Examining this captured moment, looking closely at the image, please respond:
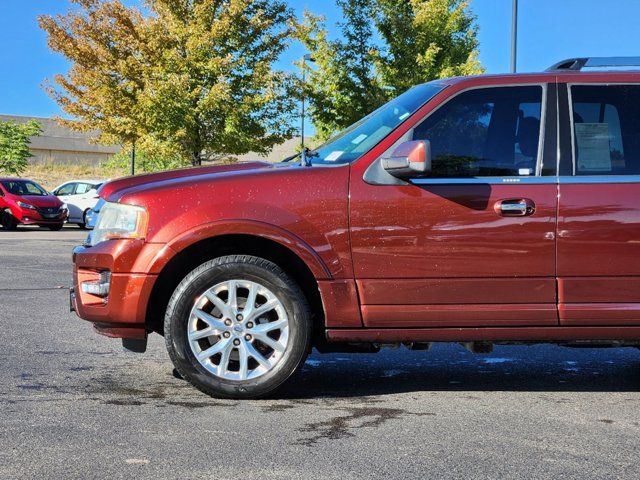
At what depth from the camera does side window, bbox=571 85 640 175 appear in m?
5.18

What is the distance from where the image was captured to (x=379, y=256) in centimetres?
502

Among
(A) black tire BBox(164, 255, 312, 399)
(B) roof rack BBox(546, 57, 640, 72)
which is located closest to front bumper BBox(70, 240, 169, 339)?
(A) black tire BBox(164, 255, 312, 399)

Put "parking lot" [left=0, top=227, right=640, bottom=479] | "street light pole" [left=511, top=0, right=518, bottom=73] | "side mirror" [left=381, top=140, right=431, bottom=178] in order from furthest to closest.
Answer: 1. "street light pole" [left=511, top=0, right=518, bottom=73]
2. "side mirror" [left=381, top=140, right=431, bottom=178]
3. "parking lot" [left=0, top=227, right=640, bottom=479]

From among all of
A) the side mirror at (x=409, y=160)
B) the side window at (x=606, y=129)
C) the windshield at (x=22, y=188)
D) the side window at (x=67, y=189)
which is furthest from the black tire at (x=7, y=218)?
the side window at (x=606, y=129)

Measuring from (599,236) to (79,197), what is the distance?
27.6 m

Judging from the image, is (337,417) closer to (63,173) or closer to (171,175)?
(171,175)

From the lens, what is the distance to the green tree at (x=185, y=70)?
26.4 meters

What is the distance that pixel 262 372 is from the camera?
16.6ft

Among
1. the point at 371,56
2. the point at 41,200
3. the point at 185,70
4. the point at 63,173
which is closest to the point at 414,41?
the point at 371,56

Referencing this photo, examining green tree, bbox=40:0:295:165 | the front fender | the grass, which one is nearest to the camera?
the front fender

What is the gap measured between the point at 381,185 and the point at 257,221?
0.73 metres

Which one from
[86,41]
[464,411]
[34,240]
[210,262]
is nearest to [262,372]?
[210,262]

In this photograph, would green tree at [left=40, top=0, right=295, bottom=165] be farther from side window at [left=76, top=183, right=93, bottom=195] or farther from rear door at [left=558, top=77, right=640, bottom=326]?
rear door at [left=558, top=77, right=640, bottom=326]

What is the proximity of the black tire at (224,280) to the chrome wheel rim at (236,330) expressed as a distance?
3 cm
